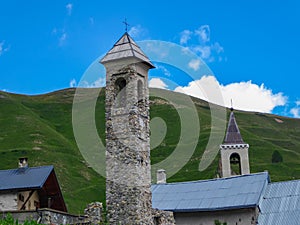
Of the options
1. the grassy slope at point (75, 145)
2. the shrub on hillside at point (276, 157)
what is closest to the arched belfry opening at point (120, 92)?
the grassy slope at point (75, 145)

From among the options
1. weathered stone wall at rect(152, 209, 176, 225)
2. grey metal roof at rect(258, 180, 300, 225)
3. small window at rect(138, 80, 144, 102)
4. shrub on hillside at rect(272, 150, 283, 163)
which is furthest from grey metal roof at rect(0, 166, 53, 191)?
shrub on hillside at rect(272, 150, 283, 163)

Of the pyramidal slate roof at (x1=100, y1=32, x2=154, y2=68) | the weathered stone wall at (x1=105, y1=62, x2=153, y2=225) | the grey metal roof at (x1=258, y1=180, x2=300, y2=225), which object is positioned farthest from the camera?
the grey metal roof at (x1=258, y1=180, x2=300, y2=225)

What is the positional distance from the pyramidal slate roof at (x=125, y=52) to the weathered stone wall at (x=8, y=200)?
839 cm

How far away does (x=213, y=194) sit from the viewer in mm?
28922

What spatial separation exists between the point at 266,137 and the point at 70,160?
62.8 meters

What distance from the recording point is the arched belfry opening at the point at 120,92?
77.3ft

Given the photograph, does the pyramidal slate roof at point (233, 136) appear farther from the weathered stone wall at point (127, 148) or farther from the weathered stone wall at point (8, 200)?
the weathered stone wall at point (8, 200)

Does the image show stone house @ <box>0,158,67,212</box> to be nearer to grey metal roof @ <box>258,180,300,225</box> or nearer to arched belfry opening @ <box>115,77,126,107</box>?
arched belfry opening @ <box>115,77,126,107</box>

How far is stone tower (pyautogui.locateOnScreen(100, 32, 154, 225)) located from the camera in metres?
21.7

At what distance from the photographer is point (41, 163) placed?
69.8 meters

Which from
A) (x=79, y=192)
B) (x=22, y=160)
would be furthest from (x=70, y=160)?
(x=22, y=160)

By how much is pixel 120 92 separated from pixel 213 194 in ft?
30.8

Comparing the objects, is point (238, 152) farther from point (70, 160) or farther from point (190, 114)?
point (190, 114)

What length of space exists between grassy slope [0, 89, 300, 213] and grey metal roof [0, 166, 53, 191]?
27.3m
